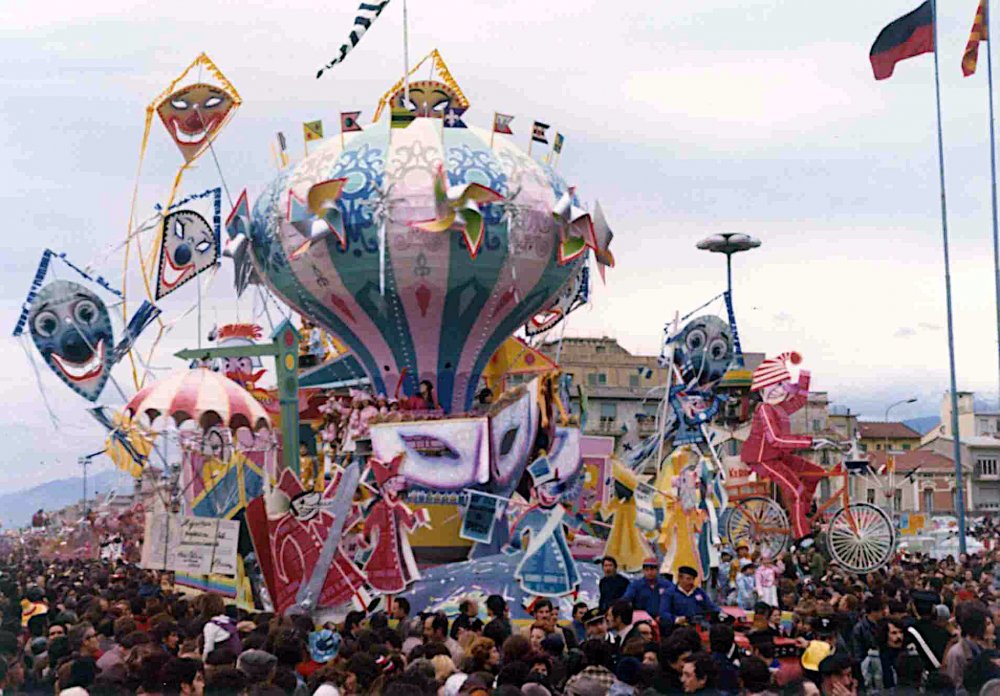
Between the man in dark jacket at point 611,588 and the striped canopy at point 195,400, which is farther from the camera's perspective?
the striped canopy at point 195,400

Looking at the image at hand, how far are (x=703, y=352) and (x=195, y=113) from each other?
13.4 m

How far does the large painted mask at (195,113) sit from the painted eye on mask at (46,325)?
4.16 meters

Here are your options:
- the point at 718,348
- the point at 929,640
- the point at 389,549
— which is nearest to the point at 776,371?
the point at 718,348

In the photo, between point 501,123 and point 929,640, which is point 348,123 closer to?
point 501,123

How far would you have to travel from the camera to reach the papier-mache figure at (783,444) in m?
34.7

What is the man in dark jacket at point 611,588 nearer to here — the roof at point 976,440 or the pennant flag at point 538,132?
the pennant flag at point 538,132

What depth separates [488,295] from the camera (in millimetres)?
33625

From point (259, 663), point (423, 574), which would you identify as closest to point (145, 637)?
point (259, 663)

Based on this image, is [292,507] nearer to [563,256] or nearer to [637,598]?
[637,598]

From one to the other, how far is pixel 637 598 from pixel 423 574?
9.24m

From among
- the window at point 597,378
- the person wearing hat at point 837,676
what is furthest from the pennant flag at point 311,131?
the window at point 597,378

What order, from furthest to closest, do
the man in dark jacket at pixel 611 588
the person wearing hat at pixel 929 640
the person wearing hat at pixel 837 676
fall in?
the man in dark jacket at pixel 611 588 < the person wearing hat at pixel 929 640 < the person wearing hat at pixel 837 676

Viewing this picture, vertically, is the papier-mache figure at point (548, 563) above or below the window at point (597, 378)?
below

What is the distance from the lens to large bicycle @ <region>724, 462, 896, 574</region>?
29.3 metres
